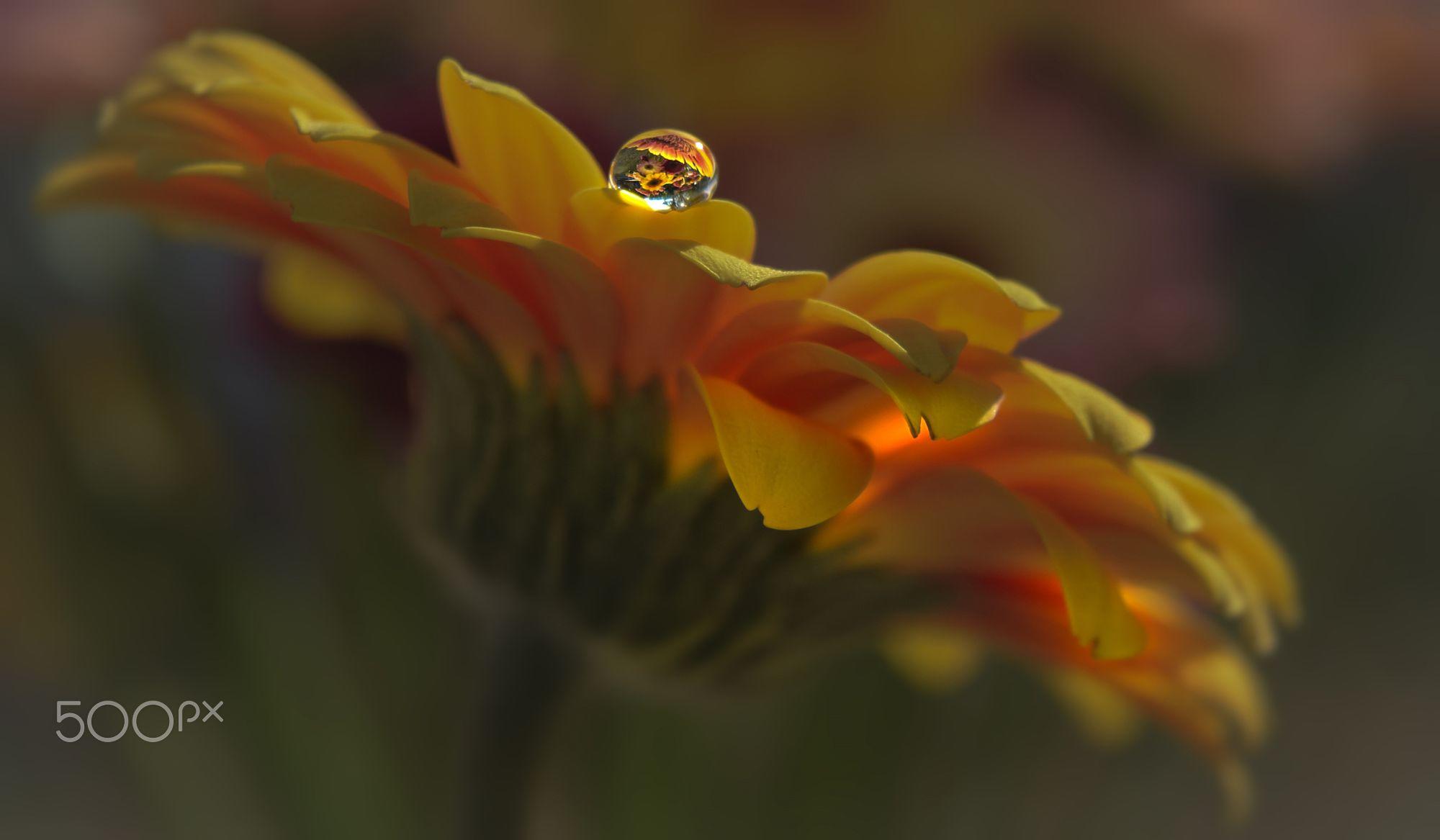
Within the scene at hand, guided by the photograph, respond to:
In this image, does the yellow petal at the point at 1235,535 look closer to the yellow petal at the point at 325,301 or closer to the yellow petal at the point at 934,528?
the yellow petal at the point at 934,528

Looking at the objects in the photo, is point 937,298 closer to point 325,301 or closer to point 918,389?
point 918,389

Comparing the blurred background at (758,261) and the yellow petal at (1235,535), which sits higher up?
the yellow petal at (1235,535)

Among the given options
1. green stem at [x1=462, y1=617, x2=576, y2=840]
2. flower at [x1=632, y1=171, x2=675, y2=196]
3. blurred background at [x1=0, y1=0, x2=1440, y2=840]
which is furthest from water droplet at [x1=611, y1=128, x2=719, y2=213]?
blurred background at [x1=0, y1=0, x2=1440, y2=840]

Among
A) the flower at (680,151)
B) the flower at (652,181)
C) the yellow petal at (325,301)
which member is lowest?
the yellow petal at (325,301)

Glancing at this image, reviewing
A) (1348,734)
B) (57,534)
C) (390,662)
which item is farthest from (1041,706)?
(57,534)

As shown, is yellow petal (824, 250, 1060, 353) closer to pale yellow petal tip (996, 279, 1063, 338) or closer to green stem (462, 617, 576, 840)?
pale yellow petal tip (996, 279, 1063, 338)

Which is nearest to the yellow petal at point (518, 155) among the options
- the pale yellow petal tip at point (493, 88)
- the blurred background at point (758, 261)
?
the pale yellow petal tip at point (493, 88)
